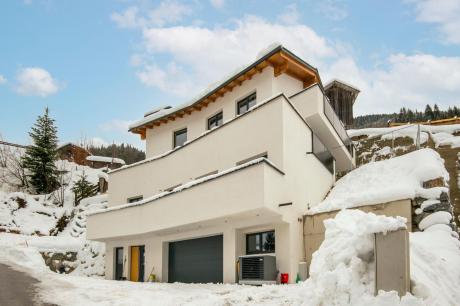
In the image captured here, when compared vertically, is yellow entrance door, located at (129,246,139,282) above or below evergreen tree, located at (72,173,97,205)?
below

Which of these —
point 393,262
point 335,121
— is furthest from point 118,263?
point 393,262

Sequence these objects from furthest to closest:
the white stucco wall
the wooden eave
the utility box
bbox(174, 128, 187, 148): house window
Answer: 1. bbox(174, 128, 187, 148): house window
2. the white stucco wall
3. the wooden eave
4. the utility box

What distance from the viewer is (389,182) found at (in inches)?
625

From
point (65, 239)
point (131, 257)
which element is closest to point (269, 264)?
point (131, 257)

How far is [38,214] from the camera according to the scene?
108 feet

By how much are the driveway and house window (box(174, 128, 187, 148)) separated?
1044 centimetres

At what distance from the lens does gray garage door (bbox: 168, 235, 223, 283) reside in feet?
55.0

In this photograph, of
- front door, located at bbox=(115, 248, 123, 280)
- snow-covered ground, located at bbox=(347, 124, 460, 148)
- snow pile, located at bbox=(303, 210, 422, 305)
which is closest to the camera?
snow pile, located at bbox=(303, 210, 422, 305)

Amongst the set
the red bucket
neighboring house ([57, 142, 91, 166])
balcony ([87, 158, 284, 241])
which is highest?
neighboring house ([57, 142, 91, 166])

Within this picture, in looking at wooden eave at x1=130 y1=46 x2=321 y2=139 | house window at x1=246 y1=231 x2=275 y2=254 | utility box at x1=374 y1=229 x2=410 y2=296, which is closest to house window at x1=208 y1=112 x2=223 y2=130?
wooden eave at x1=130 y1=46 x2=321 y2=139

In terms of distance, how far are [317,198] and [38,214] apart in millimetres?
24694

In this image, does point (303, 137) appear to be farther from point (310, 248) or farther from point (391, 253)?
point (391, 253)

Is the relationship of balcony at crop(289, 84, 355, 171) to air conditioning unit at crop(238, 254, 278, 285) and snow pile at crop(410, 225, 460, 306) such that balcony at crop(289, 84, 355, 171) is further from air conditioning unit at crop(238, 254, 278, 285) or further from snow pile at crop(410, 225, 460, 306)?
snow pile at crop(410, 225, 460, 306)

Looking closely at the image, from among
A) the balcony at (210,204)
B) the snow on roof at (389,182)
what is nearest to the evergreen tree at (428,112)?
the snow on roof at (389,182)
